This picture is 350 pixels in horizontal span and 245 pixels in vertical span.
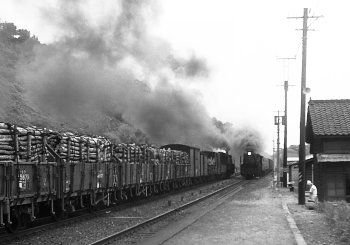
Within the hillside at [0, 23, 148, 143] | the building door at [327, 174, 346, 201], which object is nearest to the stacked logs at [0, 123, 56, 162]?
the building door at [327, 174, 346, 201]

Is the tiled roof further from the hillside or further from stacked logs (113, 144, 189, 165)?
the hillside

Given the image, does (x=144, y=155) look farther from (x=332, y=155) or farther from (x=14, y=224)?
(x=14, y=224)

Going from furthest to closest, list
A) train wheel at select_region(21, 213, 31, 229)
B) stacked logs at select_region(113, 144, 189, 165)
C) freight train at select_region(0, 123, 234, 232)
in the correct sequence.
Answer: stacked logs at select_region(113, 144, 189, 165)
train wheel at select_region(21, 213, 31, 229)
freight train at select_region(0, 123, 234, 232)

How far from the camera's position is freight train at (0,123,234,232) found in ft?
36.2

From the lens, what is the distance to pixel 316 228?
12922mm

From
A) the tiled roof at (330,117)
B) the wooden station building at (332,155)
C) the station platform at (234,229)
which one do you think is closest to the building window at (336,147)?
the wooden station building at (332,155)

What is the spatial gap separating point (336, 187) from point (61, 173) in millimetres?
13857

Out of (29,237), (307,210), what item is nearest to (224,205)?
(307,210)

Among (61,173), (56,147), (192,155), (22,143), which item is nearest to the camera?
(22,143)

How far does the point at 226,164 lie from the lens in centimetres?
5309

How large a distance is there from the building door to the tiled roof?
2.14 m

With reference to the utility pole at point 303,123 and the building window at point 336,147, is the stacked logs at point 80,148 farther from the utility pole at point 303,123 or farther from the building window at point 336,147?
the building window at point 336,147

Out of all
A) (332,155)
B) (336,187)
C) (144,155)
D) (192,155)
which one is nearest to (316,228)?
(332,155)

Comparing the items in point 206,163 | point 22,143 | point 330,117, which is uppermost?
point 330,117
